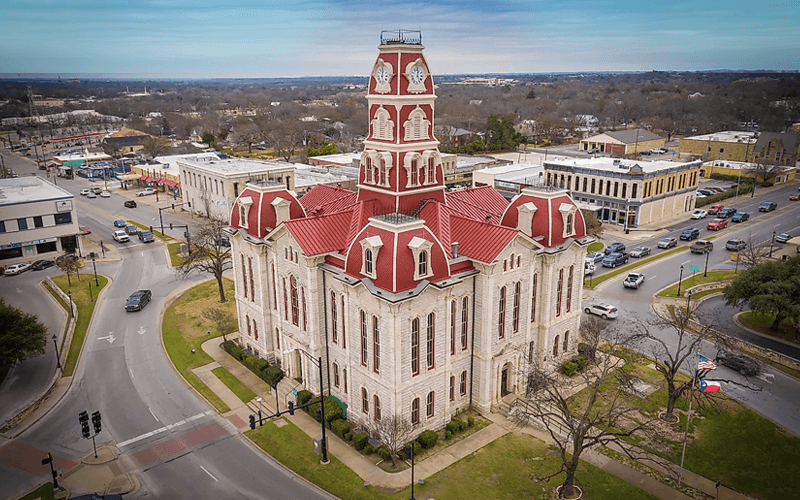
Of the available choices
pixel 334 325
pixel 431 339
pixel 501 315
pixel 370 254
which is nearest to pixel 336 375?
pixel 334 325

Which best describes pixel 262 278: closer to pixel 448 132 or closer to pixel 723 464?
pixel 723 464

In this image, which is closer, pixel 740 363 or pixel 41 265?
pixel 740 363

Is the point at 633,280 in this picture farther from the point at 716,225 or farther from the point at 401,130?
the point at 401,130

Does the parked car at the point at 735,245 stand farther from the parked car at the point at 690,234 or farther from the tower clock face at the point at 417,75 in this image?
the tower clock face at the point at 417,75

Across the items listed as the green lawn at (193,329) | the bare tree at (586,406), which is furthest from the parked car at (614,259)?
the green lawn at (193,329)

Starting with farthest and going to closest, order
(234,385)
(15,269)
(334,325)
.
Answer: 1. (15,269)
2. (234,385)
3. (334,325)

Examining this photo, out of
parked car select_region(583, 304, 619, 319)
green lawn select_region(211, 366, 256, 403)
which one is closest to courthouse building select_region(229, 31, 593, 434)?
green lawn select_region(211, 366, 256, 403)

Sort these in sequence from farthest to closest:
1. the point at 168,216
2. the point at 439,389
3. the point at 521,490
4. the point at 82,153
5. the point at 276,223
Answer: the point at 82,153 → the point at 168,216 → the point at 276,223 → the point at 439,389 → the point at 521,490

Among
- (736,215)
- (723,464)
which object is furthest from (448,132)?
(723,464)
